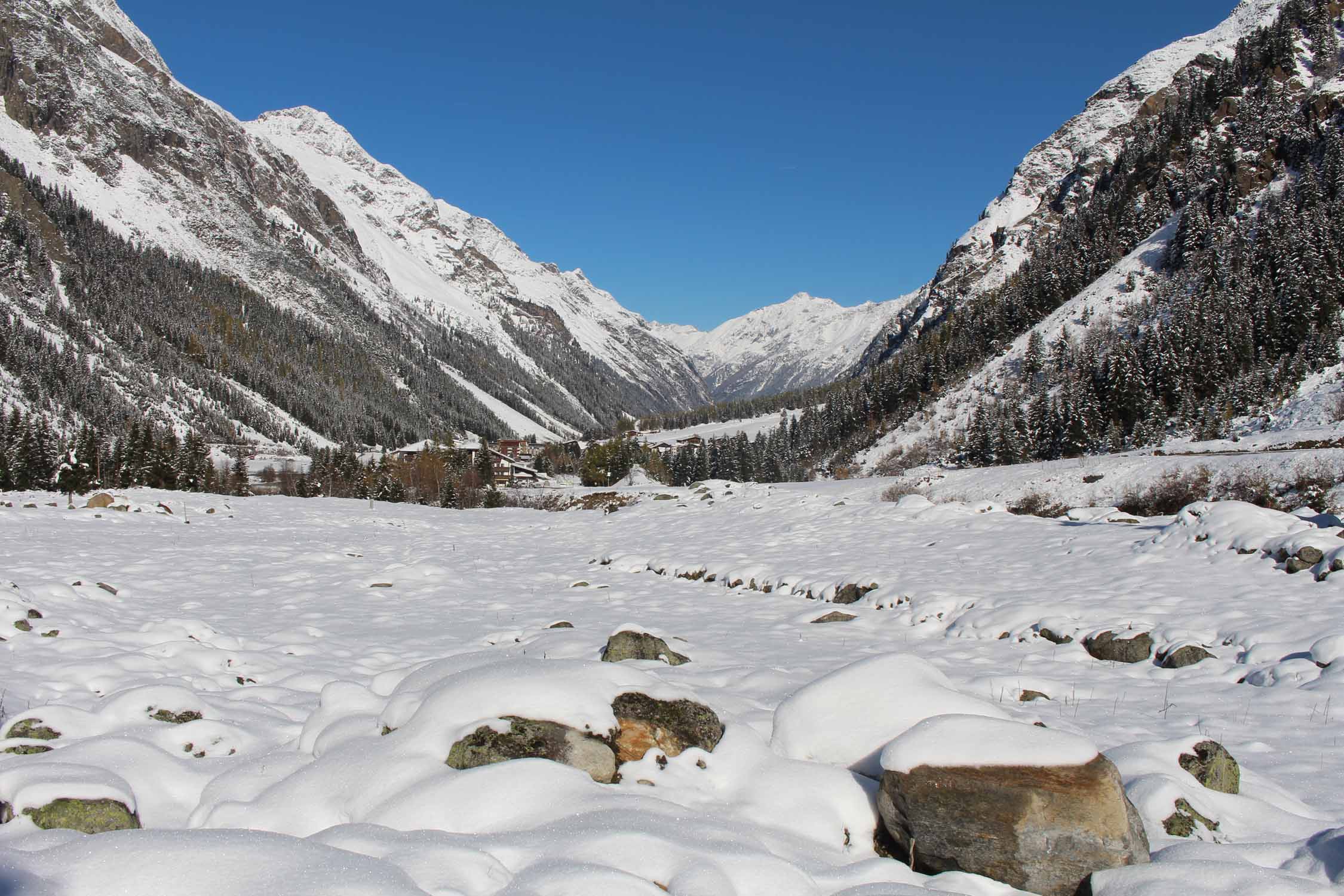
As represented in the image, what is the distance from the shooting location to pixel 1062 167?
595 ft

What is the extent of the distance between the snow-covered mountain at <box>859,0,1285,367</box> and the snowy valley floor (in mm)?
153239

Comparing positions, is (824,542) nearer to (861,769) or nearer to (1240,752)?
(1240,752)

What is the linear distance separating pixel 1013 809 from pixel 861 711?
1724 mm

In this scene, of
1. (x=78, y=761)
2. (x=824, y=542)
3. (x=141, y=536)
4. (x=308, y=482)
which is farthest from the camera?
(x=308, y=482)

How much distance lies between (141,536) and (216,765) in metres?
23.3

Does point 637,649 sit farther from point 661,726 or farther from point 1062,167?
point 1062,167

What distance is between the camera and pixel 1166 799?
5.56m

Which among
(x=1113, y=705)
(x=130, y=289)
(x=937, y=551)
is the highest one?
(x=130, y=289)

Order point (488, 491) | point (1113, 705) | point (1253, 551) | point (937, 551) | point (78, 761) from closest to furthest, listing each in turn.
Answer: point (78, 761), point (1113, 705), point (1253, 551), point (937, 551), point (488, 491)

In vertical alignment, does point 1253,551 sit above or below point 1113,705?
above

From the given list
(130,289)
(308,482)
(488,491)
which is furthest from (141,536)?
(130,289)

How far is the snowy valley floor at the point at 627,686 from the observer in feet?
14.2

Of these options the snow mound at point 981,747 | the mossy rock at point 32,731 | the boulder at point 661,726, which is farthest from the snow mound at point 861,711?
the mossy rock at point 32,731

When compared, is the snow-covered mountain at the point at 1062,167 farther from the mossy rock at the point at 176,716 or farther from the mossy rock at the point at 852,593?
the mossy rock at the point at 176,716
